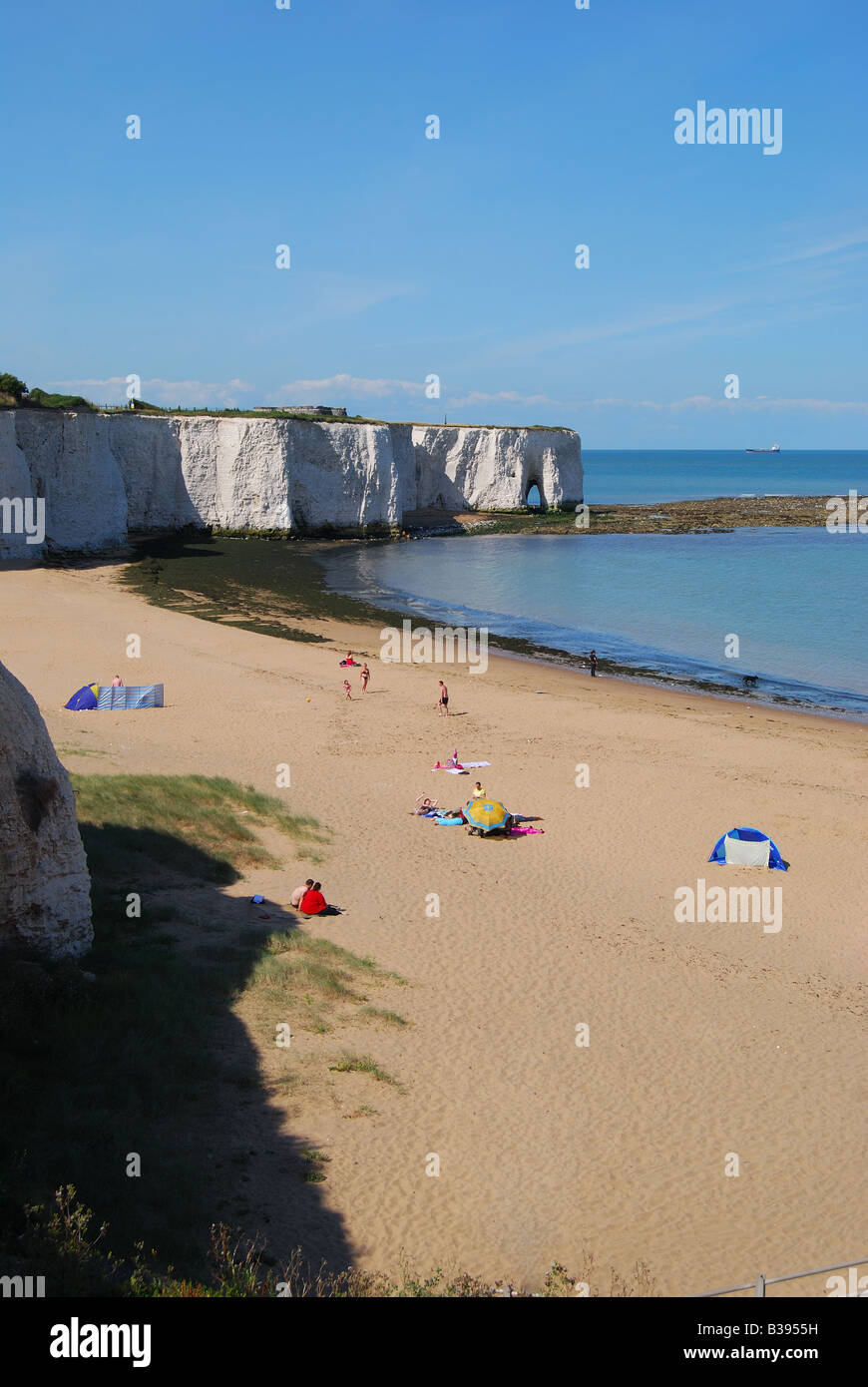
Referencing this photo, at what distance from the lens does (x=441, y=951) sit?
12.7m

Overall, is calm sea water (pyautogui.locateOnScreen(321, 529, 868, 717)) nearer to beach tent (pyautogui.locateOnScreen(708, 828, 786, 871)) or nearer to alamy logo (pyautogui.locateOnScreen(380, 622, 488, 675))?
alamy logo (pyautogui.locateOnScreen(380, 622, 488, 675))

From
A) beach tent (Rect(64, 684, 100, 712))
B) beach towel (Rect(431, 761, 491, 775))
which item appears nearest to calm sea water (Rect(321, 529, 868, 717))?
beach towel (Rect(431, 761, 491, 775))

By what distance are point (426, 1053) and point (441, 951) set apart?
2395mm

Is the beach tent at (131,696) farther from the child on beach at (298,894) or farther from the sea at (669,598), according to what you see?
the sea at (669,598)

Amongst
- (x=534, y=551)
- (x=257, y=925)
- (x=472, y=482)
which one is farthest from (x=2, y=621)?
(x=472, y=482)

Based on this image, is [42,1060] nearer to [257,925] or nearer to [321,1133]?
[321,1133]

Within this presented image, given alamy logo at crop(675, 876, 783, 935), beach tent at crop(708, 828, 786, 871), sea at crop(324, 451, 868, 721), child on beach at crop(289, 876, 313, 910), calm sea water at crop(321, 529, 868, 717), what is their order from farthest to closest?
calm sea water at crop(321, 529, 868, 717), sea at crop(324, 451, 868, 721), beach tent at crop(708, 828, 786, 871), alamy logo at crop(675, 876, 783, 935), child on beach at crop(289, 876, 313, 910)

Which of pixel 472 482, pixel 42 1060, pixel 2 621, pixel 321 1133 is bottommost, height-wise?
pixel 321 1133

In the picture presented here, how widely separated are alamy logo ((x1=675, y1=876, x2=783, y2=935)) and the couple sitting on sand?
502 centimetres

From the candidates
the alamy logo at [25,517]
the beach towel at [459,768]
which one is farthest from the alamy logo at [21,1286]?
the alamy logo at [25,517]

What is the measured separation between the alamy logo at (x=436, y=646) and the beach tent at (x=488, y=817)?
1455cm

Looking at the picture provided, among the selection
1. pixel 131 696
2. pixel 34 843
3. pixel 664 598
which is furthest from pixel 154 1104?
pixel 664 598
